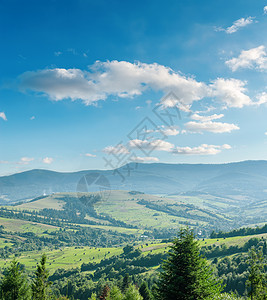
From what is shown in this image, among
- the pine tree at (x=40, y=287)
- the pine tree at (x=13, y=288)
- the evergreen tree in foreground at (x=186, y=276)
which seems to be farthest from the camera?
the pine tree at (x=13, y=288)

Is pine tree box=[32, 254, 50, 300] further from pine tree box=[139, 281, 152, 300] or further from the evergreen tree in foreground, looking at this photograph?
pine tree box=[139, 281, 152, 300]

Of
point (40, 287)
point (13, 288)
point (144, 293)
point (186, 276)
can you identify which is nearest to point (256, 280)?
point (186, 276)

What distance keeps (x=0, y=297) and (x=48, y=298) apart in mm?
10085

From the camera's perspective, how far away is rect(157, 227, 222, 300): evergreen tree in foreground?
2786 centimetres

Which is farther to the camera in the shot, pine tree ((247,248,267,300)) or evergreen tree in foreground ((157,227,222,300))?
pine tree ((247,248,267,300))

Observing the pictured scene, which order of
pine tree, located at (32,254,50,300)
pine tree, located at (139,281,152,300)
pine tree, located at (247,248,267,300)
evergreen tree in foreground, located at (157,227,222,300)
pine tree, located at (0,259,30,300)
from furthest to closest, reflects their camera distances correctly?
1. pine tree, located at (139,281,152,300)
2. pine tree, located at (0,259,30,300)
3. pine tree, located at (32,254,50,300)
4. pine tree, located at (247,248,267,300)
5. evergreen tree in foreground, located at (157,227,222,300)

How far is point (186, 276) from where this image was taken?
1115 inches

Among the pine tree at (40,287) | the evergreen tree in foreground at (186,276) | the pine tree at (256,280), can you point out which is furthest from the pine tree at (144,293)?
the evergreen tree in foreground at (186,276)

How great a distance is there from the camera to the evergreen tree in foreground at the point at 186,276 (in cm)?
2786

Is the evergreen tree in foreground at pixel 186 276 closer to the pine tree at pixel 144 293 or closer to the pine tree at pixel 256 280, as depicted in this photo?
the pine tree at pixel 256 280

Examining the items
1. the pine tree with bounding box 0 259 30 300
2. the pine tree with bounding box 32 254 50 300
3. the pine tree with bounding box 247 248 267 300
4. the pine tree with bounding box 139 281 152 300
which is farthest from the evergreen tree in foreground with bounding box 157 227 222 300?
the pine tree with bounding box 139 281 152 300

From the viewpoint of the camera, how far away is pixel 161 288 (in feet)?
98.1

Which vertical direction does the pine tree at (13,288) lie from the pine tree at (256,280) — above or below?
below

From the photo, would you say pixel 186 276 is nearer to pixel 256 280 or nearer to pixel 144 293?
pixel 256 280
